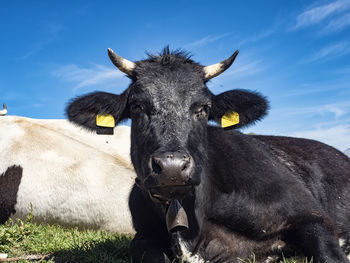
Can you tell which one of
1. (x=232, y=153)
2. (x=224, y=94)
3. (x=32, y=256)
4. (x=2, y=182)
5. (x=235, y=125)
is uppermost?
(x=224, y=94)

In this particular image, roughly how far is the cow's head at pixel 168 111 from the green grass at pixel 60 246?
4.58 ft

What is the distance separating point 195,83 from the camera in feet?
14.2

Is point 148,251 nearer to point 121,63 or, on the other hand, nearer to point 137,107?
point 137,107

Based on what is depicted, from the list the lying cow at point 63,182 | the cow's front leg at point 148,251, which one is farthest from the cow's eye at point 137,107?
the lying cow at point 63,182

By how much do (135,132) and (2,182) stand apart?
458cm

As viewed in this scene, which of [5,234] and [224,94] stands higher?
[224,94]

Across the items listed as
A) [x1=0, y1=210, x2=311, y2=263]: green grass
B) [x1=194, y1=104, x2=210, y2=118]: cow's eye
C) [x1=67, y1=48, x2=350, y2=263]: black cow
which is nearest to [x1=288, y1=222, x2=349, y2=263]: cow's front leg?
[x1=67, y1=48, x2=350, y2=263]: black cow

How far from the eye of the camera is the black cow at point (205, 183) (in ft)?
13.1

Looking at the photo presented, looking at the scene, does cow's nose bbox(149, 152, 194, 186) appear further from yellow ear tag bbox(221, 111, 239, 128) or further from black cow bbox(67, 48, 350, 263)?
yellow ear tag bbox(221, 111, 239, 128)

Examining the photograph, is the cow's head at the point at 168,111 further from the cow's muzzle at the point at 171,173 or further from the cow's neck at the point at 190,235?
the cow's neck at the point at 190,235

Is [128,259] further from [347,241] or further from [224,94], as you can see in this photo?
[347,241]

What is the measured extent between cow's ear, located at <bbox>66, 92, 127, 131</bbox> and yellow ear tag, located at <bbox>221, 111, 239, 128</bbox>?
4.07 ft

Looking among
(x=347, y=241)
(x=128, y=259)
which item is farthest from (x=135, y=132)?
(x=347, y=241)

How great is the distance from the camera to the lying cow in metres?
7.25
